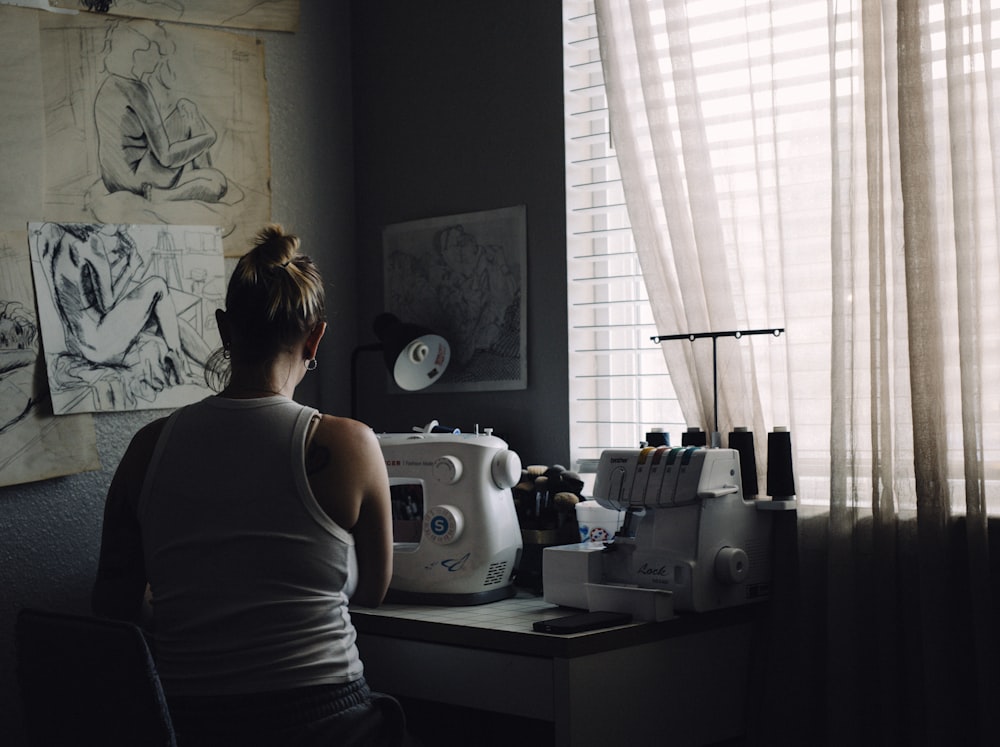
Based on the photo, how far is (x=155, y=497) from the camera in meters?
1.63

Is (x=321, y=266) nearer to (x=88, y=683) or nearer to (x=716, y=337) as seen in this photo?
(x=716, y=337)

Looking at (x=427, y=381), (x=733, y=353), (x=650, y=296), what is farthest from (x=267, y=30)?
(x=733, y=353)

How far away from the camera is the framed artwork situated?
278 cm

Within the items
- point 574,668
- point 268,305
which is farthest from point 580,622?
point 268,305

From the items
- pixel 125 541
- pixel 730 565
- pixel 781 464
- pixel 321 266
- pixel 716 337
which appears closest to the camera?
pixel 125 541

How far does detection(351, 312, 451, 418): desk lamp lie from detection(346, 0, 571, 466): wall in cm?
15

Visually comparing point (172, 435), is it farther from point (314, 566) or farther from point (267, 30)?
point (267, 30)

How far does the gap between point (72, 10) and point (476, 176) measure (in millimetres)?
999

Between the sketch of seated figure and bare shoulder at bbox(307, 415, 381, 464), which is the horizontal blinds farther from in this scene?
bare shoulder at bbox(307, 415, 381, 464)

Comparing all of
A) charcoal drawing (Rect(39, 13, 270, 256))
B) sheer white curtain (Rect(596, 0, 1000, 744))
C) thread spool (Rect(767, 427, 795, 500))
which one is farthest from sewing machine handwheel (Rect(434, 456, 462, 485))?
charcoal drawing (Rect(39, 13, 270, 256))

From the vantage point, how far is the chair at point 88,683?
56.9 inches

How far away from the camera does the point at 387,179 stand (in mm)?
3068

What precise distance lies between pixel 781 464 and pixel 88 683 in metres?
1.33

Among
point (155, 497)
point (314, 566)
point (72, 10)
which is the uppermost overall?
point (72, 10)
